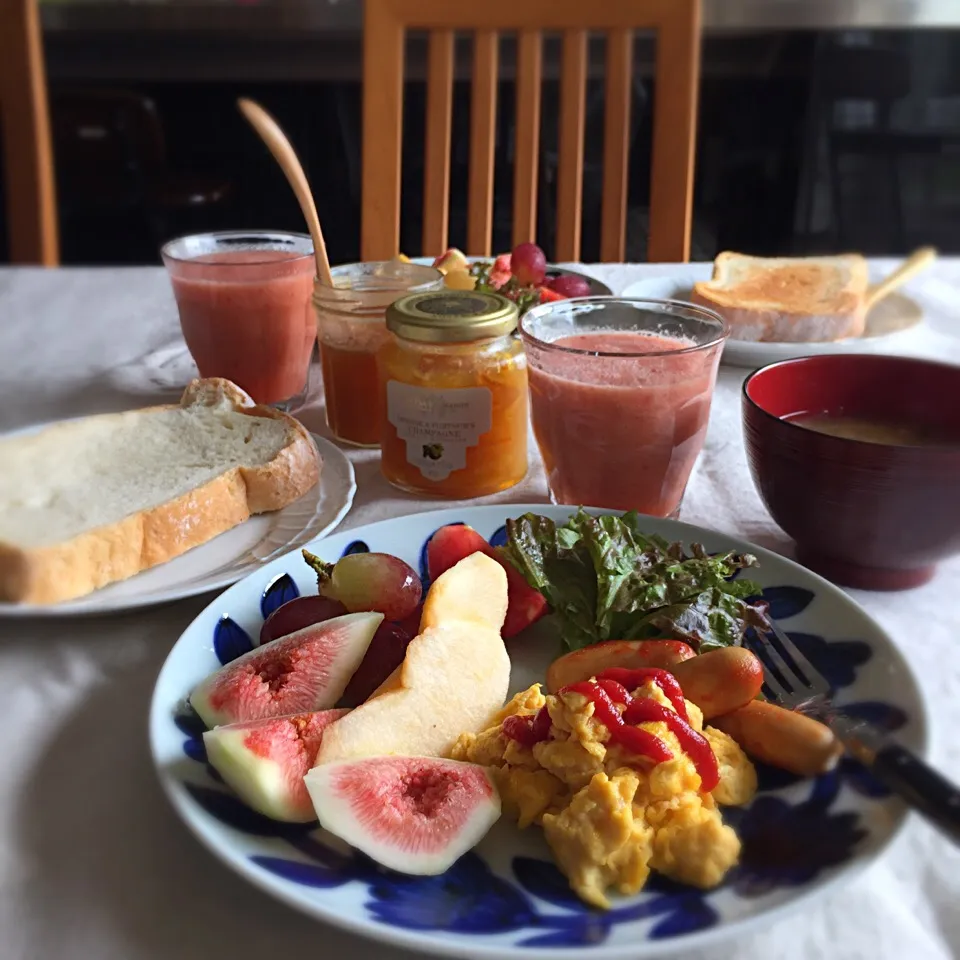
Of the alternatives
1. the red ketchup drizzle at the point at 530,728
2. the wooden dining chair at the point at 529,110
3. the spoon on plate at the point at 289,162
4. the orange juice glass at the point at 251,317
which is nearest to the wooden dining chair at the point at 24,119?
the wooden dining chair at the point at 529,110

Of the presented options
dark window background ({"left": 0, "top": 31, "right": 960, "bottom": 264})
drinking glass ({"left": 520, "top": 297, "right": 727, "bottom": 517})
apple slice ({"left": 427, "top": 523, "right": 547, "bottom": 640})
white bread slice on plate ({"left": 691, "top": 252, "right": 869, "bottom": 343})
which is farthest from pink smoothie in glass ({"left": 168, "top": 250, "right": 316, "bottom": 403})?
dark window background ({"left": 0, "top": 31, "right": 960, "bottom": 264})

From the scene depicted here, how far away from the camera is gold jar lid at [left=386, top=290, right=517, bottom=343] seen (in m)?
1.26

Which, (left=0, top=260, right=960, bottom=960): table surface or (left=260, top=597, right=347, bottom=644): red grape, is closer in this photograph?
(left=0, top=260, right=960, bottom=960): table surface

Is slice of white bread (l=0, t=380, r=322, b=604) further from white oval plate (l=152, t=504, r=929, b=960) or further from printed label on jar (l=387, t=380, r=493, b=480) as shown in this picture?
white oval plate (l=152, t=504, r=929, b=960)

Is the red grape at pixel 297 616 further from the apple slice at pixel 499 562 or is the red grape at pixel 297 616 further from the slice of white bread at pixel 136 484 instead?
the slice of white bread at pixel 136 484

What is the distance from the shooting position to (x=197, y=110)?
4.31m

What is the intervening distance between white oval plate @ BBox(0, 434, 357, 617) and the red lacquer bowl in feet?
1.81

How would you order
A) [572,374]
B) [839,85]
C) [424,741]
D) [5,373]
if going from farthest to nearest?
[839,85], [5,373], [572,374], [424,741]

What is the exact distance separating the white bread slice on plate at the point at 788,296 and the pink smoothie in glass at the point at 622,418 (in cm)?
42

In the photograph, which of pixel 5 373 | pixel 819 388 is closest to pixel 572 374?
pixel 819 388

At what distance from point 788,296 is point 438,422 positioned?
1037mm

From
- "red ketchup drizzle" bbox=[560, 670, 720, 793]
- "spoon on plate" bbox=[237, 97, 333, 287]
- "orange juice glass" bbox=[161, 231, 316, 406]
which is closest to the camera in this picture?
"red ketchup drizzle" bbox=[560, 670, 720, 793]

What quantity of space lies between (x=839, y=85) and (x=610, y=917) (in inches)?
174

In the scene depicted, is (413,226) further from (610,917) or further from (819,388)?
(610,917)
